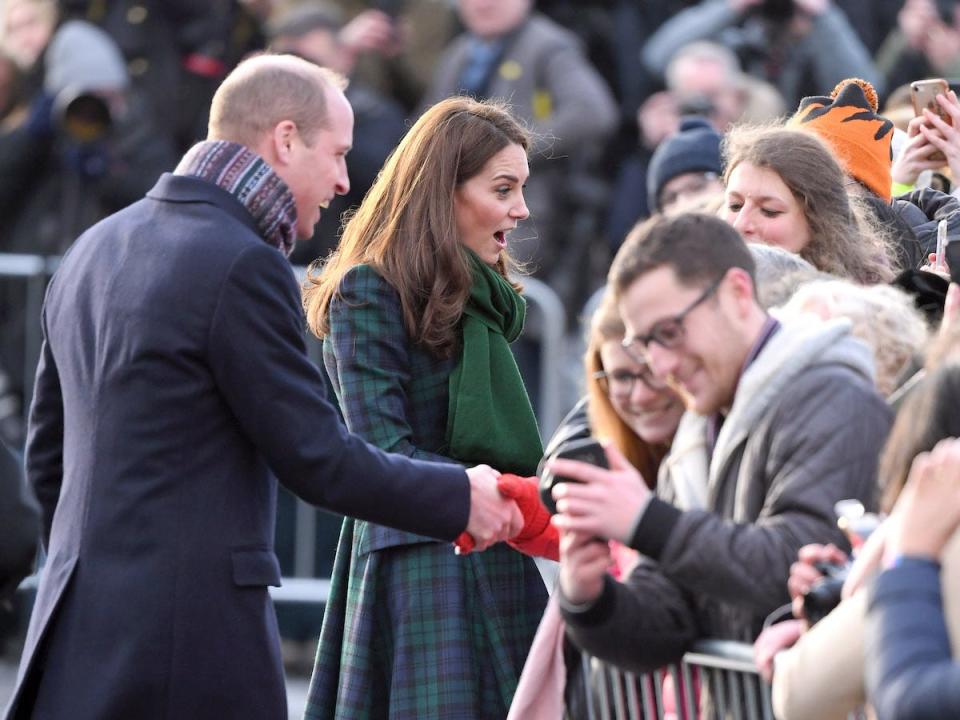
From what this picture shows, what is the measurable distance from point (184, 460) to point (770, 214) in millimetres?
1606

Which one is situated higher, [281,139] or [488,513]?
[281,139]

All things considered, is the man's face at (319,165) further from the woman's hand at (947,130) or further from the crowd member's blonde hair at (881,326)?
the woman's hand at (947,130)

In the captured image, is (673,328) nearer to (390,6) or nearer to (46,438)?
(46,438)

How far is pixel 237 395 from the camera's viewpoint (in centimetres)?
416

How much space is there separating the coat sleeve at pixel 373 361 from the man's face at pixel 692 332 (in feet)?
4.45

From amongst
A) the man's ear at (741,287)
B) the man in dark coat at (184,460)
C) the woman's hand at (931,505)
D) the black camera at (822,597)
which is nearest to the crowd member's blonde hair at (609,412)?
the man's ear at (741,287)

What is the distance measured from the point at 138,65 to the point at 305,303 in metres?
4.39

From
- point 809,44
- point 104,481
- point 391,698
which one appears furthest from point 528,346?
point 104,481

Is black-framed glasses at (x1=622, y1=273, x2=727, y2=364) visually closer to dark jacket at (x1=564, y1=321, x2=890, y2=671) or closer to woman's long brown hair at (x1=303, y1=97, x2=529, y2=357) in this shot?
dark jacket at (x1=564, y1=321, x2=890, y2=671)

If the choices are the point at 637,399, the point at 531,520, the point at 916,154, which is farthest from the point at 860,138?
the point at 637,399

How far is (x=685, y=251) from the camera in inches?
135

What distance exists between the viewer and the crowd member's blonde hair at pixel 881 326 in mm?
3838

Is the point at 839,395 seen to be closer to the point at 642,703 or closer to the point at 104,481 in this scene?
the point at 642,703

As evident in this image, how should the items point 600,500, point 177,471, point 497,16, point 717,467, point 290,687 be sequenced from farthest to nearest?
point 497,16 → point 290,687 → point 177,471 → point 717,467 → point 600,500
